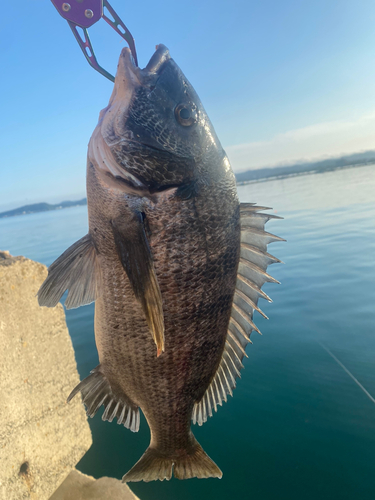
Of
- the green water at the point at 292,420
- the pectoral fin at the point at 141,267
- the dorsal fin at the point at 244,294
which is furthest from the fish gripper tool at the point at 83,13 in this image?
the green water at the point at 292,420

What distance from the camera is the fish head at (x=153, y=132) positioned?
5.29ft

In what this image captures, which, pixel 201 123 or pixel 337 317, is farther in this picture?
pixel 337 317

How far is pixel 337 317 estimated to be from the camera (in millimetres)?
6363

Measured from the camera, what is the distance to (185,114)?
179cm

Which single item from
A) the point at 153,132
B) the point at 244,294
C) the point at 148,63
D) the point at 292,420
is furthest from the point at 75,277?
the point at 292,420

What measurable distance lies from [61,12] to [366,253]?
11447 mm

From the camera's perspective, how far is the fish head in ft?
5.29

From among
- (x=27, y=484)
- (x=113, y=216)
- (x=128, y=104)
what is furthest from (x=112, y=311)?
(x=27, y=484)

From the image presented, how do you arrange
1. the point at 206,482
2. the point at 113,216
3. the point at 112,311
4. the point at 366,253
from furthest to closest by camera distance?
the point at 366,253 < the point at 206,482 < the point at 112,311 < the point at 113,216

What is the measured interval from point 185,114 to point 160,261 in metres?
0.95

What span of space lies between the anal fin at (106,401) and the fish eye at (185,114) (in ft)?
5.52

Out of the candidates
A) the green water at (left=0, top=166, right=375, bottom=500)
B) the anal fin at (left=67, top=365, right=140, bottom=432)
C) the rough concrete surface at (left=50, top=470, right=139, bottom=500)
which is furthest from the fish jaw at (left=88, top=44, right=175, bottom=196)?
the green water at (left=0, top=166, right=375, bottom=500)

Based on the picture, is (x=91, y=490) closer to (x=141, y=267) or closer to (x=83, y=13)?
(x=141, y=267)

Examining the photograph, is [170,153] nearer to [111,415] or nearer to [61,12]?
[61,12]
